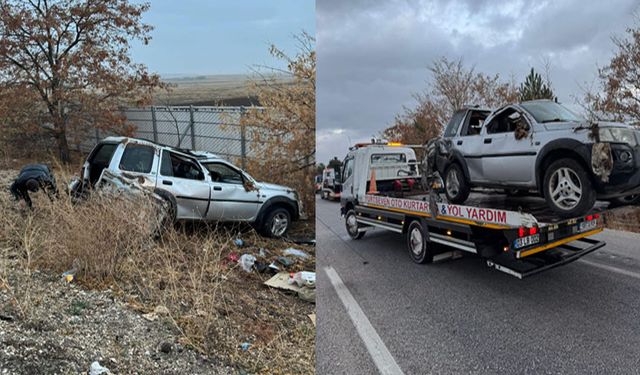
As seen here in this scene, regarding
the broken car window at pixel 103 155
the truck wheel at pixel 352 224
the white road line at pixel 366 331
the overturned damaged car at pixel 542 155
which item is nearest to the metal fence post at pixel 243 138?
the broken car window at pixel 103 155

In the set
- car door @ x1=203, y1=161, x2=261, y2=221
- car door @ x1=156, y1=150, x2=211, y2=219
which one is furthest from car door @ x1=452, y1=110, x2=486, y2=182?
car door @ x1=156, y1=150, x2=211, y2=219

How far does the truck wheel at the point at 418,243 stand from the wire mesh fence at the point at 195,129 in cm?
190

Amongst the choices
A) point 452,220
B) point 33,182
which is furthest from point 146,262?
point 452,220

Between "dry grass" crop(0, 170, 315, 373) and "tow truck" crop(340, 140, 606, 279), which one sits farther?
"tow truck" crop(340, 140, 606, 279)

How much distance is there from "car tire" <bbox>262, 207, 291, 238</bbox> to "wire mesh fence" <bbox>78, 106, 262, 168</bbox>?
1.13ft

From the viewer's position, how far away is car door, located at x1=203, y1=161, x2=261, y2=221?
2555 millimetres

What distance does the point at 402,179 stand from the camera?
4.87 meters

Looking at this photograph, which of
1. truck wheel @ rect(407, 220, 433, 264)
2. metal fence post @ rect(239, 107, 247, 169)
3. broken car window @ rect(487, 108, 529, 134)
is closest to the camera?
metal fence post @ rect(239, 107, 247, 169)

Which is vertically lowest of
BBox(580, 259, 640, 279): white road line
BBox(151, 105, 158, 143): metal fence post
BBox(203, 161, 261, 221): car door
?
BBox(580, 259, 640, 279): white road line

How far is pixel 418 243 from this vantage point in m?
3.86

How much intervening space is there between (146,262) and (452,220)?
2.19 meters

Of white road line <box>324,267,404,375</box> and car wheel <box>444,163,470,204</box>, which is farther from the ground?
car wheel <box>444,163,470,204</box>

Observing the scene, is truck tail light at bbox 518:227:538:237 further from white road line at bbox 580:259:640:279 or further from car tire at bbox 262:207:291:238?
car tire at bbox 262:207:291:238

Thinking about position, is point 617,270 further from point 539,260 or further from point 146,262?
point 146,262
